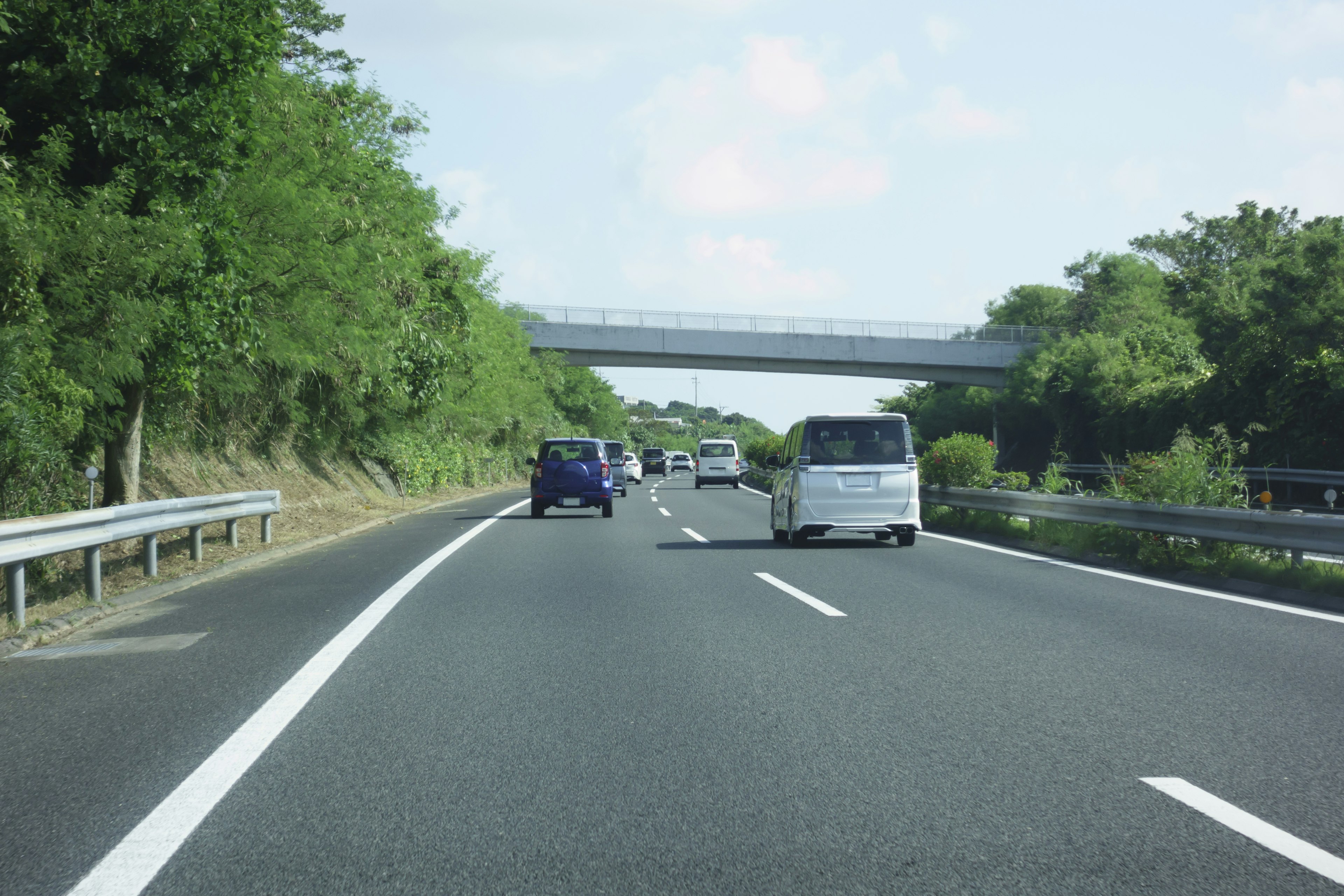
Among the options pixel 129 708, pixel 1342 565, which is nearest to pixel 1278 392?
pixel 1342 565

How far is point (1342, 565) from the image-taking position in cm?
1060

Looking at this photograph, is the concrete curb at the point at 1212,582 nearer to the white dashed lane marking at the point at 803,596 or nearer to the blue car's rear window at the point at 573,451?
the white dashed lane marking at the point at 803,596

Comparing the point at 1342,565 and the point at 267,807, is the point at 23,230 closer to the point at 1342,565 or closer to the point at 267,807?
the point at 267,807

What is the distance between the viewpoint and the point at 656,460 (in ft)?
233

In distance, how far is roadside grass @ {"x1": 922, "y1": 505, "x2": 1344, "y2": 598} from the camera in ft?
33.3

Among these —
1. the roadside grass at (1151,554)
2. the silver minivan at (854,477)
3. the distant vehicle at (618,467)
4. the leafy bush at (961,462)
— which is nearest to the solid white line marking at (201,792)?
the silver minivan at (854,477)

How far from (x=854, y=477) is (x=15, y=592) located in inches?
392

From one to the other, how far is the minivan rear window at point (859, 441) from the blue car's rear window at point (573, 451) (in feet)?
29.6

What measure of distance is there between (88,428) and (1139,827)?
43.7ft

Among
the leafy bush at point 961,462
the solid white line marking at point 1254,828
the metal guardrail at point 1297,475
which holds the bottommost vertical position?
the solid white line marking at point 1254,828

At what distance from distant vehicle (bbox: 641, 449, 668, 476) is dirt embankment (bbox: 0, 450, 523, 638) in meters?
35.0

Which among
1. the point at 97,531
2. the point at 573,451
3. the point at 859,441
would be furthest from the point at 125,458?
the point at 573,451

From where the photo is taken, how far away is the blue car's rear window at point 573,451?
76.6 ft

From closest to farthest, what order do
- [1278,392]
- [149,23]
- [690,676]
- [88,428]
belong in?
1. [690,676]
2. [149,23]
3. [88,428]
4. [1278,392]
